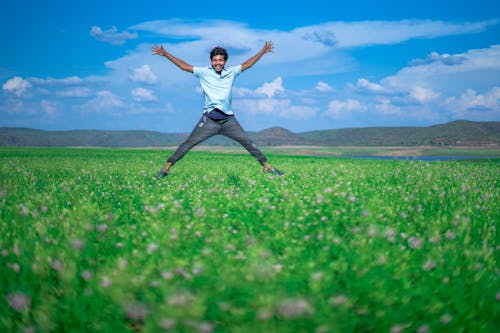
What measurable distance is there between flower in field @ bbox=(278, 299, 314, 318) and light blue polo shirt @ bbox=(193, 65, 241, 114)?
26.7 feet

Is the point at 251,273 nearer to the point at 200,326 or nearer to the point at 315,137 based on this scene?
the point at 200,326

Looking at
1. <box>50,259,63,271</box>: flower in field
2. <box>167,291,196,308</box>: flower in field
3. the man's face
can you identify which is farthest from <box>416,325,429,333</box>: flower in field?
the man's face

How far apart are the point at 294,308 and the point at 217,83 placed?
8.26 meters

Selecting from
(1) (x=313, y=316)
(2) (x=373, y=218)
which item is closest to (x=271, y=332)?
(1) (x=313, y=316)

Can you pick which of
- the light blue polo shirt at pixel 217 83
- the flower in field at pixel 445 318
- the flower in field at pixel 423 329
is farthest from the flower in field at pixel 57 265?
the light blue polo shirt at pixel 217 83

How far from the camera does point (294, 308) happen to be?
2389 millimetres

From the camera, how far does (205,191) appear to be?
24.1 ft

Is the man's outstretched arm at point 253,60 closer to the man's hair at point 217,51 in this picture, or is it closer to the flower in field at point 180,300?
the man's hair at point 217,51

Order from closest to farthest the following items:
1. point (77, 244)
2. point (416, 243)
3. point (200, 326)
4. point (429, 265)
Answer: point (200, 326), point (429, 265), point (77, 244), point (416, 243)

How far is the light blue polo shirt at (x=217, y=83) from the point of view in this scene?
32.9 ft

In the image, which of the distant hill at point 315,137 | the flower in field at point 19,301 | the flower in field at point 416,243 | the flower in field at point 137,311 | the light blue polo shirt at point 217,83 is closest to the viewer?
the flower in field at point 137,311

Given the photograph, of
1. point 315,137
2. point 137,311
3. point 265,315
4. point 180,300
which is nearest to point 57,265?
point 137,311

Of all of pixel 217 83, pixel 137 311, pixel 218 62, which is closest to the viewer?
pixel 137 311

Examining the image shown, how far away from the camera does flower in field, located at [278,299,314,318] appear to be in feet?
7.83
